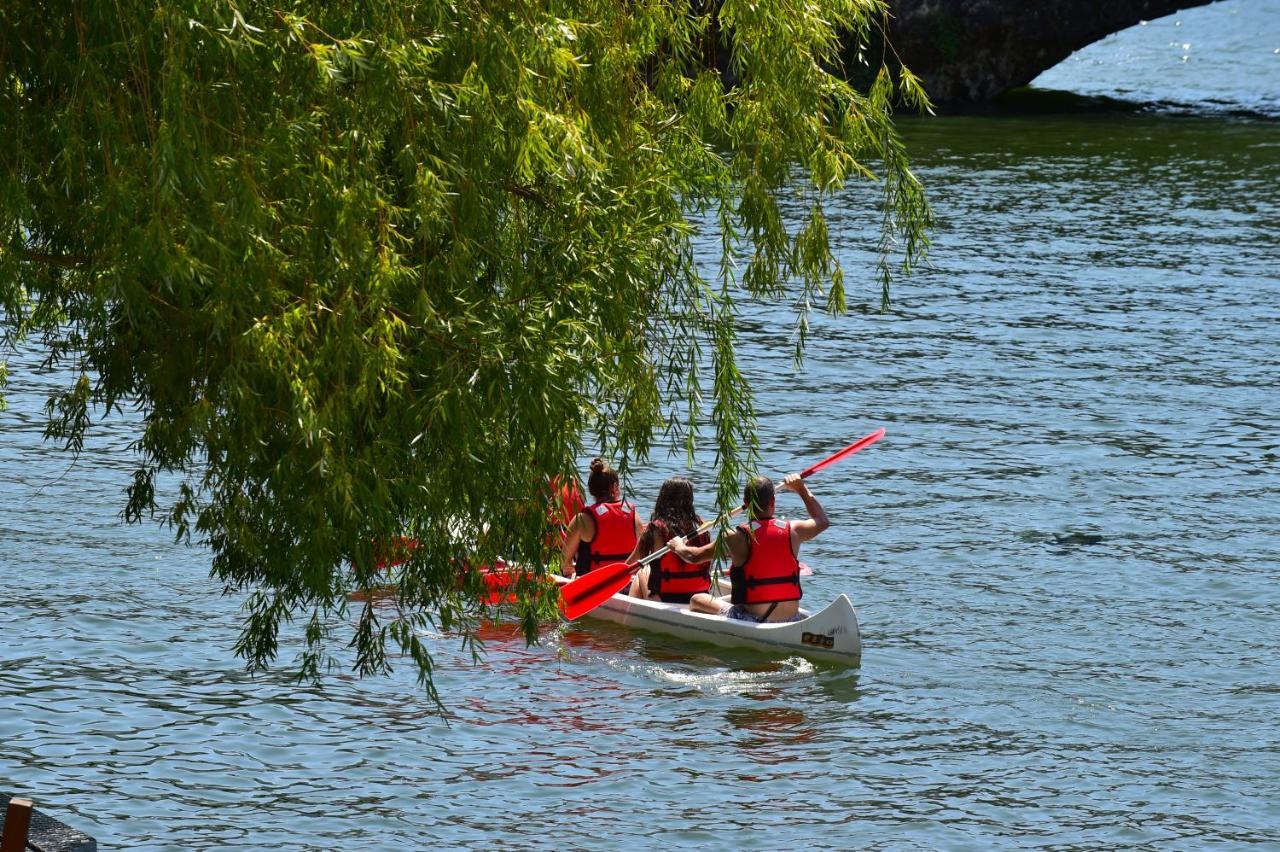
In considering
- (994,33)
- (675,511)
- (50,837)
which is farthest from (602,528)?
(994,33)

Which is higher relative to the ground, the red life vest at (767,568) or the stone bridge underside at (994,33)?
the stone bridge underside at (994,33)

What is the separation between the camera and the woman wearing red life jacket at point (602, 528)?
16.6 metres

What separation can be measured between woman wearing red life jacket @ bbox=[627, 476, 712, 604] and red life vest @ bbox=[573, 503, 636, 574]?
0.15 m

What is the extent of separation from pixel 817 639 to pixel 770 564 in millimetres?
783

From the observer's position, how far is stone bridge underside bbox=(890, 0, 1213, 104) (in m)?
57.6

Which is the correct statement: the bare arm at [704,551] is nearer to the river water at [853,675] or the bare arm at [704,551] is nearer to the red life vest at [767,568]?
the red life vest at [767,568]

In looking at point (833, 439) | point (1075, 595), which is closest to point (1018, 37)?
point (833, 439)

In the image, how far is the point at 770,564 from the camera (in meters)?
15.5

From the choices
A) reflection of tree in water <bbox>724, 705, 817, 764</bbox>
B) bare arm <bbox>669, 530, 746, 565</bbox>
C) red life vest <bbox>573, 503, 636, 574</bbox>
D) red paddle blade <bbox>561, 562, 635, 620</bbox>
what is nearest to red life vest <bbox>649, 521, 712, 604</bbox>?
bare arm <bbox>669, 530, 746, 565</bbox>

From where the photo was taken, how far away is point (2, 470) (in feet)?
68.5

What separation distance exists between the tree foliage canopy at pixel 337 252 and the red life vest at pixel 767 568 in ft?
19.3

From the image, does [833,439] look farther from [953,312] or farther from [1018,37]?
[1018,37]

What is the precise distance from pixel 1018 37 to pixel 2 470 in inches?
1746

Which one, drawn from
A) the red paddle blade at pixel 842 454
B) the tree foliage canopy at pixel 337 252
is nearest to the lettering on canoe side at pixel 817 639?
the red paddle blade at pixel 842 454
